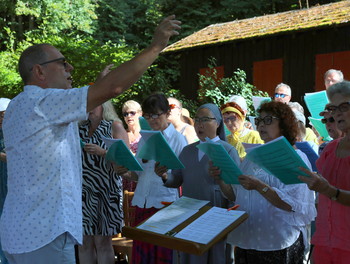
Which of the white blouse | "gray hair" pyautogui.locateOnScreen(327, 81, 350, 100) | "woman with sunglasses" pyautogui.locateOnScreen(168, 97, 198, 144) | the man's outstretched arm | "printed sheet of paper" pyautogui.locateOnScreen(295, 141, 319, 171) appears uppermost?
the man's outstretched arm

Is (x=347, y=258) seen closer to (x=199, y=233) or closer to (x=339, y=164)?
(x=339, y=164)

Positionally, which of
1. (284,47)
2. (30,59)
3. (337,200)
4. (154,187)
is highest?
(284,47)

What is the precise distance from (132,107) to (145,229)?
3491 mm

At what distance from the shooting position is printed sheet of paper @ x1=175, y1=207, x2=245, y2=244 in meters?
2.93

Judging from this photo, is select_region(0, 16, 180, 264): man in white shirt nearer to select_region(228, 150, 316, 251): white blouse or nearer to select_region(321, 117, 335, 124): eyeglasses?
select_region(228, 150, 316, 251): white blouse

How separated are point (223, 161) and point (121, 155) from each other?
999 millimetres

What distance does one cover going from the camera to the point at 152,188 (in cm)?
450

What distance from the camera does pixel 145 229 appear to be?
314 cm

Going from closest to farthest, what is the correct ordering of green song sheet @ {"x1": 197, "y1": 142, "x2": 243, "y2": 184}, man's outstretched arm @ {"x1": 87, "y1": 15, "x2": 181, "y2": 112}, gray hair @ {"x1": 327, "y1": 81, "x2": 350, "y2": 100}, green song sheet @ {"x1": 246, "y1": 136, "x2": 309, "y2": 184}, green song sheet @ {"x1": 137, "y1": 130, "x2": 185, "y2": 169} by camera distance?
man's outstretched arm @ {"x1": 87, "y1": 15, "x2": 181, "y2": 112} → green song sheet @ {"x1": 246, "y1": 136, "x2": 309, "y2": 184} → gray hair @ {"x1": 327, "y1": 81, "x2": 350, "y2": 100} → green song sheet @ {"x1": 197, "y1": 142, "x2": 243, "y2": 184} → green song sheet @ {"x1": 137, "y1": 130, "x2": 185, "y2": 169}

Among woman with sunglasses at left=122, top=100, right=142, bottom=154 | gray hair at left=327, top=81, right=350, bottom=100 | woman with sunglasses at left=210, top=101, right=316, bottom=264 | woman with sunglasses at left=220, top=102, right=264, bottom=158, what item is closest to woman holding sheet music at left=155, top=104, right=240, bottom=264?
woman with sunglasses at left=210, top=101, right=316, bottom=264

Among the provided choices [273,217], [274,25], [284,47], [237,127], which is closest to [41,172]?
[273,217]

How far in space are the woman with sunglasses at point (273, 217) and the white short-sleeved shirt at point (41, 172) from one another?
1.36 meters

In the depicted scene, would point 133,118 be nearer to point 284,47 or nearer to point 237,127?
point 237,127

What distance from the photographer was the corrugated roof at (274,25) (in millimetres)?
13961
